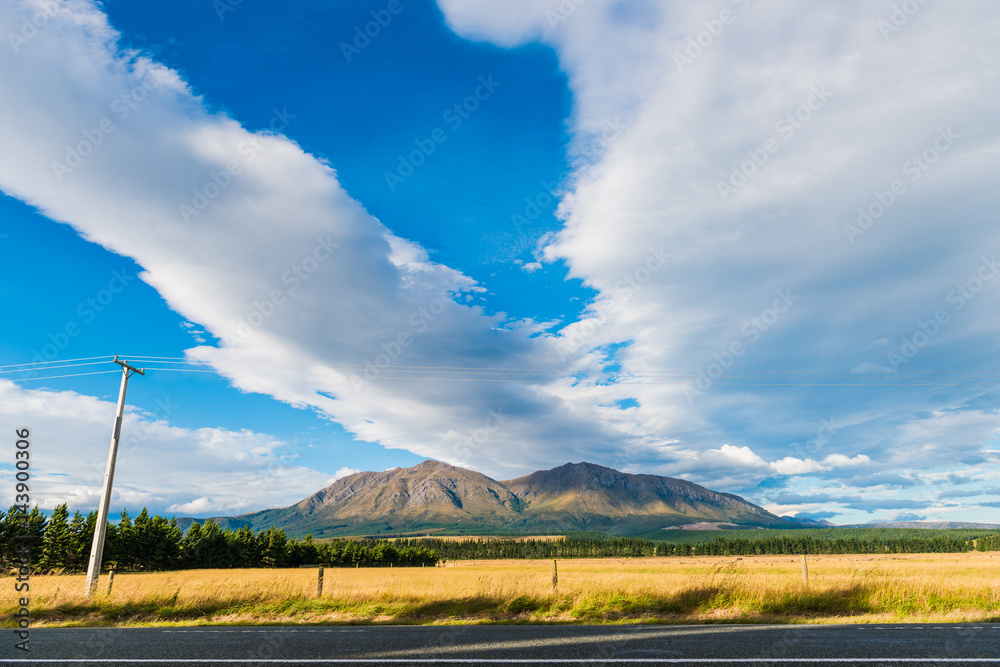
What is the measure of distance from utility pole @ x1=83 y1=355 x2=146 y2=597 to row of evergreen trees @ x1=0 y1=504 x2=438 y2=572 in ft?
78.2

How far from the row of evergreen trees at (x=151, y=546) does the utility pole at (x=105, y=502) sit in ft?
78.2

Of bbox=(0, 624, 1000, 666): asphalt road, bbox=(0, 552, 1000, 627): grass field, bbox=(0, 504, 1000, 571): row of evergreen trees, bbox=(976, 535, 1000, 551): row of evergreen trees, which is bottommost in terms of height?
bbox=(976, 535, 1000, 551): row of evergreen trees

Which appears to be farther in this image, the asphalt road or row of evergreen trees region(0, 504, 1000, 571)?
row of evergreen trees region(0, 504, 1000, 571)

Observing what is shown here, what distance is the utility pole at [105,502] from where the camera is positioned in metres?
18.4

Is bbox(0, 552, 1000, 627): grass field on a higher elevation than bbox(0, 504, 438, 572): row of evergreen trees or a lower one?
higher

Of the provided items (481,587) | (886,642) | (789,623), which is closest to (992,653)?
(886,642)

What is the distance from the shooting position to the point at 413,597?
1775 cm

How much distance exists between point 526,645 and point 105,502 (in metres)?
18.6

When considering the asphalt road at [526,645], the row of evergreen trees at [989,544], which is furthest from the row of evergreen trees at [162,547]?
the row of evergreen trees at [989,544]

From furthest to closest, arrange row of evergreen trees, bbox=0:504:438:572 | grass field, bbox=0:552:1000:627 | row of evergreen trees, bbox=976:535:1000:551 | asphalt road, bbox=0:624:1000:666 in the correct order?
row of evergreen trees, bbox=976:535:1000:551 < row of evergreen trees, bbox=0:504:438:572 < grass field, bbox=0:552:1000:627 < asphalt road, bbox=0:624:1000:666

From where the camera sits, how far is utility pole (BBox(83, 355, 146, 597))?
1841 centimetres

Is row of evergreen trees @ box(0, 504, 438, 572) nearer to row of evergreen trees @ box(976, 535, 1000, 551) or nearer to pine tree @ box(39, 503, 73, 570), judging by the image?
pine tree @ box(39, 503, 73, 570)

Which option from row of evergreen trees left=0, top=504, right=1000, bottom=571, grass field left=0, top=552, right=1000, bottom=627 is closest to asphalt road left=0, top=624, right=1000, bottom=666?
grass field left=0, top=552, right=1000, bottom=627

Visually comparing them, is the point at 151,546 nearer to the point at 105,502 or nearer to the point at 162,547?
the point at 162,547
